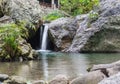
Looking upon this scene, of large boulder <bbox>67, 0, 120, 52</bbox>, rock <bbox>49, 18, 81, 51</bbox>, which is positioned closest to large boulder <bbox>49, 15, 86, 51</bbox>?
rock <bbox>49, 18, 81, 51</bbox>

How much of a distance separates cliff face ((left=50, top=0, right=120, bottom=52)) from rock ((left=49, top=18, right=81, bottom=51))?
1.87 ft

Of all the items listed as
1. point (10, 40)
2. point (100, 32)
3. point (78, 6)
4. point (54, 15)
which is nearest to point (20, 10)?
point (100, 32)

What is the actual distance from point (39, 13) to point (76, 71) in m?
13.8

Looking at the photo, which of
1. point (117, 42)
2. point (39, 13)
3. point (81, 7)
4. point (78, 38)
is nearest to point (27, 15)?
point (39, 13)

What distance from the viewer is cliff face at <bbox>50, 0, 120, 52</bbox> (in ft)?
89.9

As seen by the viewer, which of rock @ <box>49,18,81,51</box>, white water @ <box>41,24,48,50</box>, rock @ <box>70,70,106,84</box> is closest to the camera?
rock @ <box>70,70,106,84</box>

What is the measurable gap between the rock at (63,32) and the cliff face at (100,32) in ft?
1.87

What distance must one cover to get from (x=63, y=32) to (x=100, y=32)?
12.2ft

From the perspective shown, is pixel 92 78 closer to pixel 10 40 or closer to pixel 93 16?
pixel 10 40

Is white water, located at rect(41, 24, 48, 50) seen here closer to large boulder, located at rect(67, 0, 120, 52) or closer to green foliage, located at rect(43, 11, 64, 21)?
large boulder, located at rect(67, 0, 120, 52)

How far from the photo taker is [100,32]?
91.1ft

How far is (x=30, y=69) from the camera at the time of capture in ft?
52.3

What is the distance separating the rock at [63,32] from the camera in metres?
29.8

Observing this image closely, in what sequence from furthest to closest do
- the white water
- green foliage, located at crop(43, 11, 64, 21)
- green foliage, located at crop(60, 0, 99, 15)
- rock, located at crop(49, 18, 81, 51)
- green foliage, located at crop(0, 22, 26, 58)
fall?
green foliage, located at crop(43, 11, 64, 21), green foliage, located at crop(60, 0, 99, 15), the white water, rock, located at crop(49, 18, 81, 51), green foliage, located at crop(0, 22, 26, 58)
